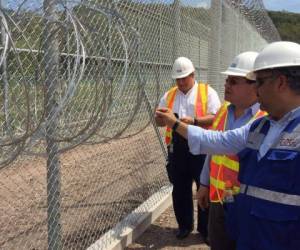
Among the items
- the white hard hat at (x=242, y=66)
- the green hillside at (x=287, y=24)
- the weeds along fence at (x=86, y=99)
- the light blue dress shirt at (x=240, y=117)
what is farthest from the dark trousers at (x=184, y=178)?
the green hillside at (x=287, y=24)

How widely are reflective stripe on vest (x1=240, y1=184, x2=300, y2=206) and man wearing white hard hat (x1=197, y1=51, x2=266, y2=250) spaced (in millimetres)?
903

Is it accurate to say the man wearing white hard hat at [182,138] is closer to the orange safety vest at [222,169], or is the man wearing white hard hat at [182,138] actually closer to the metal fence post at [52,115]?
the orange safety vest at [222,169]

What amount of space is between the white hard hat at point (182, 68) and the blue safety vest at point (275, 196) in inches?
113

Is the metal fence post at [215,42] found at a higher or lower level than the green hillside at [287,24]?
lower

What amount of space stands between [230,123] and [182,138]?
1.85 meters

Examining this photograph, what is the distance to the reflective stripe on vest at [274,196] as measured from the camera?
2672 mm

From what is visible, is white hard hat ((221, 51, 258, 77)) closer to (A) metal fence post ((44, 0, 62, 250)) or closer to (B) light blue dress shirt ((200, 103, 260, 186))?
(B) light blue dress shirt ((200, 103, 260, 186))

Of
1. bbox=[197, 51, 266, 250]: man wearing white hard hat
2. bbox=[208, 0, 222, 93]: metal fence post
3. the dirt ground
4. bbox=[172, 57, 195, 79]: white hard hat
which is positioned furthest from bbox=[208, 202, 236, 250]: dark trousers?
bbox=[208, 0, 222, 93]: metal fence post

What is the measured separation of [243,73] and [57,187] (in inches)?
59.0

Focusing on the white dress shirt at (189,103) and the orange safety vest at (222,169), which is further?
the white dress shirt at (189,103)

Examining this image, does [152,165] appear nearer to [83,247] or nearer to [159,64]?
[159,64]

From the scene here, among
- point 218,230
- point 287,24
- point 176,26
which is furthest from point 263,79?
point 287,24

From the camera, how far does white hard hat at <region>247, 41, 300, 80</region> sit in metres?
2.78

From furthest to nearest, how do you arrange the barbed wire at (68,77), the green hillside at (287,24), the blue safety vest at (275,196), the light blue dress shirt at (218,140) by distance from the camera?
the green hillside at (287,24), the light blue dress shirt at (218,140), the barbed wire at (68,77), the blue safety vest at (275,196)
